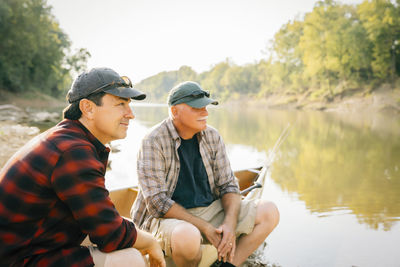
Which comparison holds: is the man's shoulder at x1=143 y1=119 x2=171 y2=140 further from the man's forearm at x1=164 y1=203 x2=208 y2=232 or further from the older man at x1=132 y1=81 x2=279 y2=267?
the man's forearm at x1=164 y1=203 x2=208 y2=232

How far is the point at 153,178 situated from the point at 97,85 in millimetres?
942

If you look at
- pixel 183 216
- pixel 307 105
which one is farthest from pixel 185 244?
pixel 307 105

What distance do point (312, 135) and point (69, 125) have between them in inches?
508

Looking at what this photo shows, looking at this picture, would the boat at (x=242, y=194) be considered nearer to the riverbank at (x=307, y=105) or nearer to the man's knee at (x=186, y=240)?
the man's knee at (x=186, y=240)

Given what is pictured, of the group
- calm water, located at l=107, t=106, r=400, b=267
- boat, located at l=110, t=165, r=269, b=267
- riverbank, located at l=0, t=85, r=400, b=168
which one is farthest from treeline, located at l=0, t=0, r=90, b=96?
boat, located at l=110, t=165, r=269, b=267

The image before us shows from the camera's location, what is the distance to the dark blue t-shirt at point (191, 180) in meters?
2.37

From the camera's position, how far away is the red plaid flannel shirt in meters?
1.15

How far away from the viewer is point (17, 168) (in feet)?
3.80

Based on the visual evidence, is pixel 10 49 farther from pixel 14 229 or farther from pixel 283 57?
pixel 283 57

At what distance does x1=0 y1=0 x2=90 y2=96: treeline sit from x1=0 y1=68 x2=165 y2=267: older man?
27514mm

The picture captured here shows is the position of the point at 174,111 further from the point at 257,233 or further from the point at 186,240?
the point at 257,233

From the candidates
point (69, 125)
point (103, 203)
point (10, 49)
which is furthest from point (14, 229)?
point (10, 49)

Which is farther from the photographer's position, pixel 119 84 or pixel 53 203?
pixel 119 84

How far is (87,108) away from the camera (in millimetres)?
1461
